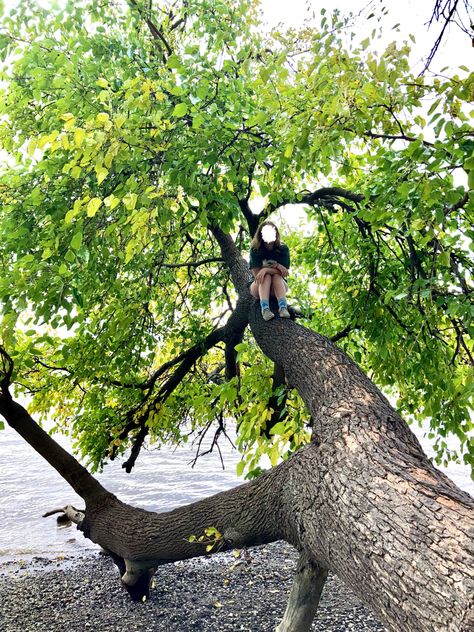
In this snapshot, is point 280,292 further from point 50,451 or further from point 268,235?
point 50,451

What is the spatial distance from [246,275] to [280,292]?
3.93 feet

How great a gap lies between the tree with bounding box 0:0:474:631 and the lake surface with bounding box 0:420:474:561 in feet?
14.0

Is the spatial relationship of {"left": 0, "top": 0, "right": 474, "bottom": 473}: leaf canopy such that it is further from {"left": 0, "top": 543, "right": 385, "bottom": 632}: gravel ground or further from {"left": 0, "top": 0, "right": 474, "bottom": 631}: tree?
{"left": 0, "top": 543, "right": 385, "bottom": 632}: gravel ground

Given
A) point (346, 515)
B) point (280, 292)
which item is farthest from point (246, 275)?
point (346, 515)

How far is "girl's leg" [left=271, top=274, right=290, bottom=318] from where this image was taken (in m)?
4.84

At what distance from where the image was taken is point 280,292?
16.3 feet

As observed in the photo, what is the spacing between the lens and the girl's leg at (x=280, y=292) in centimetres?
484

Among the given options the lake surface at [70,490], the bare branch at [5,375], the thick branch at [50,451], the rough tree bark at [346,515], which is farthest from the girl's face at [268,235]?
the lake surface at [70,490]

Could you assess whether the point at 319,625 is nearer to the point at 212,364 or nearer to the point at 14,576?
the point at 212,364

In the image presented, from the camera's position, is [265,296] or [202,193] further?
[265,296]

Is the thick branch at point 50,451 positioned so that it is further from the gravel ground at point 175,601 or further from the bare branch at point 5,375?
the gravel ground at point 175,601

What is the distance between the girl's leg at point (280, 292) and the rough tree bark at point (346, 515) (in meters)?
0.20

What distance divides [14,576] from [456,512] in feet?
26.0

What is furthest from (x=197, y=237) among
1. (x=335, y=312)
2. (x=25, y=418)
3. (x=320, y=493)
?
(x=320, y=493)
